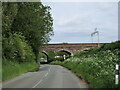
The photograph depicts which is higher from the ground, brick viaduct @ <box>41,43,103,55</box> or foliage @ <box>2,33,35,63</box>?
brick viaduct @ <box>41,43,103,55</box>

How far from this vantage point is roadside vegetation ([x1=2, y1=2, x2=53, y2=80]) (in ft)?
107

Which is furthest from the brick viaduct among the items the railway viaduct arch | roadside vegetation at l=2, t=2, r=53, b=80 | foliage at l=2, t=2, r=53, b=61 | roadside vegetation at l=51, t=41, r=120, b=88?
roadside vegetation at l=51, t=41, r=120, b=88

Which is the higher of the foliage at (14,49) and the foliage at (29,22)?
the foliage at (29,22)

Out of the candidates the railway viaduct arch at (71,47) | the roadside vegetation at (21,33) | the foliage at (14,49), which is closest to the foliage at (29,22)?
the roadside vegetation at (21,33)

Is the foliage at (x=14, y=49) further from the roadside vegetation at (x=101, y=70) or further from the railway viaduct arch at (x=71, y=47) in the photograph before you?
the railway viaduct arch at (x=71, y=47)

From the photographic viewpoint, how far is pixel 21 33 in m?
43.1

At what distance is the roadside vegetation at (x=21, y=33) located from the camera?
3247 cm

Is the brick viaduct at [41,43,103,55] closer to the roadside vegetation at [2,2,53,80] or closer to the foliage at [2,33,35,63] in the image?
the roadside vegetation at [2,2,53,80]

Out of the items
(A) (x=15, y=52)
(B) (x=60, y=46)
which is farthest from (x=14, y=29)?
(B) (x=60, y=46)

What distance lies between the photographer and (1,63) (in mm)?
29531

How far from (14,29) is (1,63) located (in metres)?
16.9

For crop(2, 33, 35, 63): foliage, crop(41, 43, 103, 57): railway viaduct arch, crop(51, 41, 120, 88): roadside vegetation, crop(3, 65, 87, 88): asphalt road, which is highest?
crop(41, 43, 103, 57): railway viaduct arch

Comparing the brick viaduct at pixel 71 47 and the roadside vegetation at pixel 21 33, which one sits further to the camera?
the brick viaduct at pixel 71 47

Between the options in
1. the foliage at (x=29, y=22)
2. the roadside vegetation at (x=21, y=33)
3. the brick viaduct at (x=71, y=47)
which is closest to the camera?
the roadside vegetation at (x=21, y=33)
